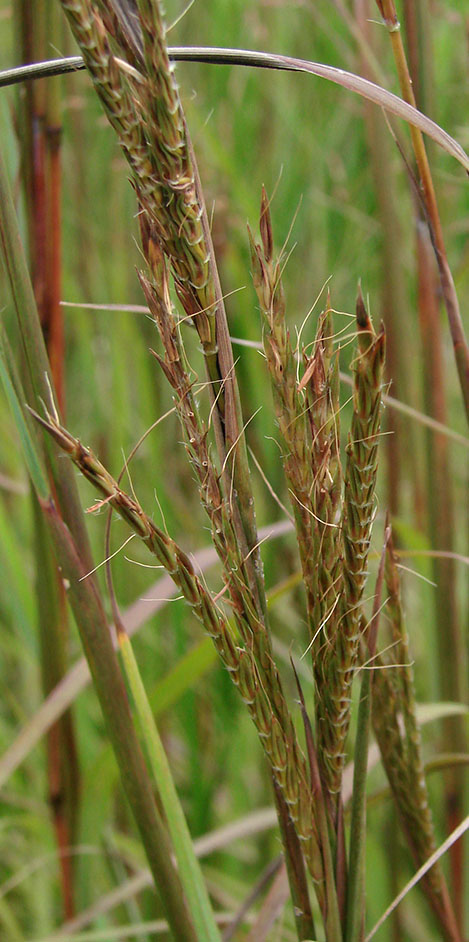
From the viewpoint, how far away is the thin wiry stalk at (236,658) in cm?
26

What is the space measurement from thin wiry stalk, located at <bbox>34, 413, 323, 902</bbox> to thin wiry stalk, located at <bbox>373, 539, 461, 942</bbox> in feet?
0.31

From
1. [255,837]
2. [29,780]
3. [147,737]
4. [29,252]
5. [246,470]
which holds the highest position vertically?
[29,252]

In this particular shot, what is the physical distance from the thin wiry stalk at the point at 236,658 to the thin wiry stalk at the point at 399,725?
0.31 ft

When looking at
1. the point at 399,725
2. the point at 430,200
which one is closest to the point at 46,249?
the point at 430,200

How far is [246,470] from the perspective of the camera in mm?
302

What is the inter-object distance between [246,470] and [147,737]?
6.1 inches

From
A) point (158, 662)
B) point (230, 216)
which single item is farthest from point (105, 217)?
point (158, 662)

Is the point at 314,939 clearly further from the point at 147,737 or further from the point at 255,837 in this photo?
the point at 255,837

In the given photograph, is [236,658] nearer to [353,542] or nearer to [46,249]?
[353,542]

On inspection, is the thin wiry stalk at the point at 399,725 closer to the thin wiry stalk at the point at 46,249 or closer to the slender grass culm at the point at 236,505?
the slender grass culm at the point at 236,505

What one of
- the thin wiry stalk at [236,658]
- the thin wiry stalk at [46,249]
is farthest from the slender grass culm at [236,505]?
the thin wiry stalk at [46,249]

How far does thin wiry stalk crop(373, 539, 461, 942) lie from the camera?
39 centimetres

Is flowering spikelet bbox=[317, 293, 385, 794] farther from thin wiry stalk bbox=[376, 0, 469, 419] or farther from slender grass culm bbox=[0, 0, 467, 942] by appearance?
thin wiry stalk bbox=[376, 0, 469, 419]

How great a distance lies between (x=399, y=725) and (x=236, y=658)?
16cm
